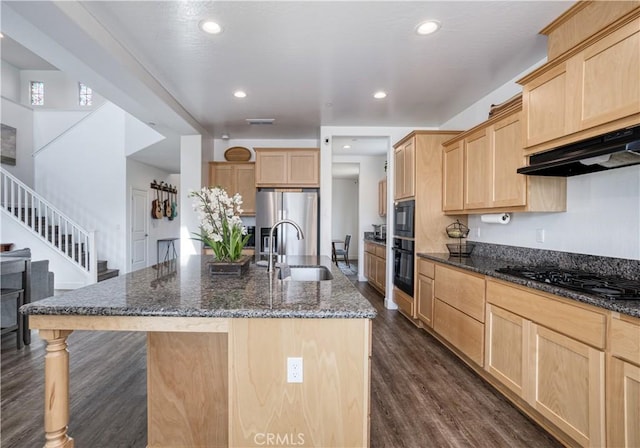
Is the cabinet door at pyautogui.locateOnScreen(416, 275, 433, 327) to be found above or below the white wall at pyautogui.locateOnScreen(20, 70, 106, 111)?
below

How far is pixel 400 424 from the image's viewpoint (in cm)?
196

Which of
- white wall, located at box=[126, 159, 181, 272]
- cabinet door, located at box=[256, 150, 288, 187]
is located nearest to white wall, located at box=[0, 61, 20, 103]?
white wall, located at box=[126, 159, 181, 272]

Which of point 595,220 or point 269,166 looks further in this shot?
point 269,166

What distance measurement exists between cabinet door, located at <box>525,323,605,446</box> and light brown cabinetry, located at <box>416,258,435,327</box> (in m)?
1.42

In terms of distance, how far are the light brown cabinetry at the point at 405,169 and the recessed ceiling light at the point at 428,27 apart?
1646mm

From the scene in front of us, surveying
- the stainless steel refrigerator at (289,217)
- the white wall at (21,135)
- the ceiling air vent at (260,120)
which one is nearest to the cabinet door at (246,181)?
the stainless steel refrigerator at (289,217)

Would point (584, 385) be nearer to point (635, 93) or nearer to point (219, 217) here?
point (635, 93)

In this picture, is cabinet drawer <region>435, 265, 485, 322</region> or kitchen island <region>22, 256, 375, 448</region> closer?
kitchen island <region>22, 256, 375, 448</region>

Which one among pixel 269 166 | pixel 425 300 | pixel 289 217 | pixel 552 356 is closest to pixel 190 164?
pixel 269 166

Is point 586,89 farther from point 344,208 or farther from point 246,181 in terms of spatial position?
point 344,208

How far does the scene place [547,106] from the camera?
207cm

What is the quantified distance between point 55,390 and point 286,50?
2.62 meters

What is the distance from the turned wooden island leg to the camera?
127 centimetres

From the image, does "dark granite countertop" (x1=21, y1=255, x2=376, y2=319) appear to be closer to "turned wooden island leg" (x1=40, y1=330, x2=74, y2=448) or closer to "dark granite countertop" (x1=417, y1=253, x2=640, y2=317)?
"turned wooden island leg" (x1=40, y1=330, x2=74, y2=448)
